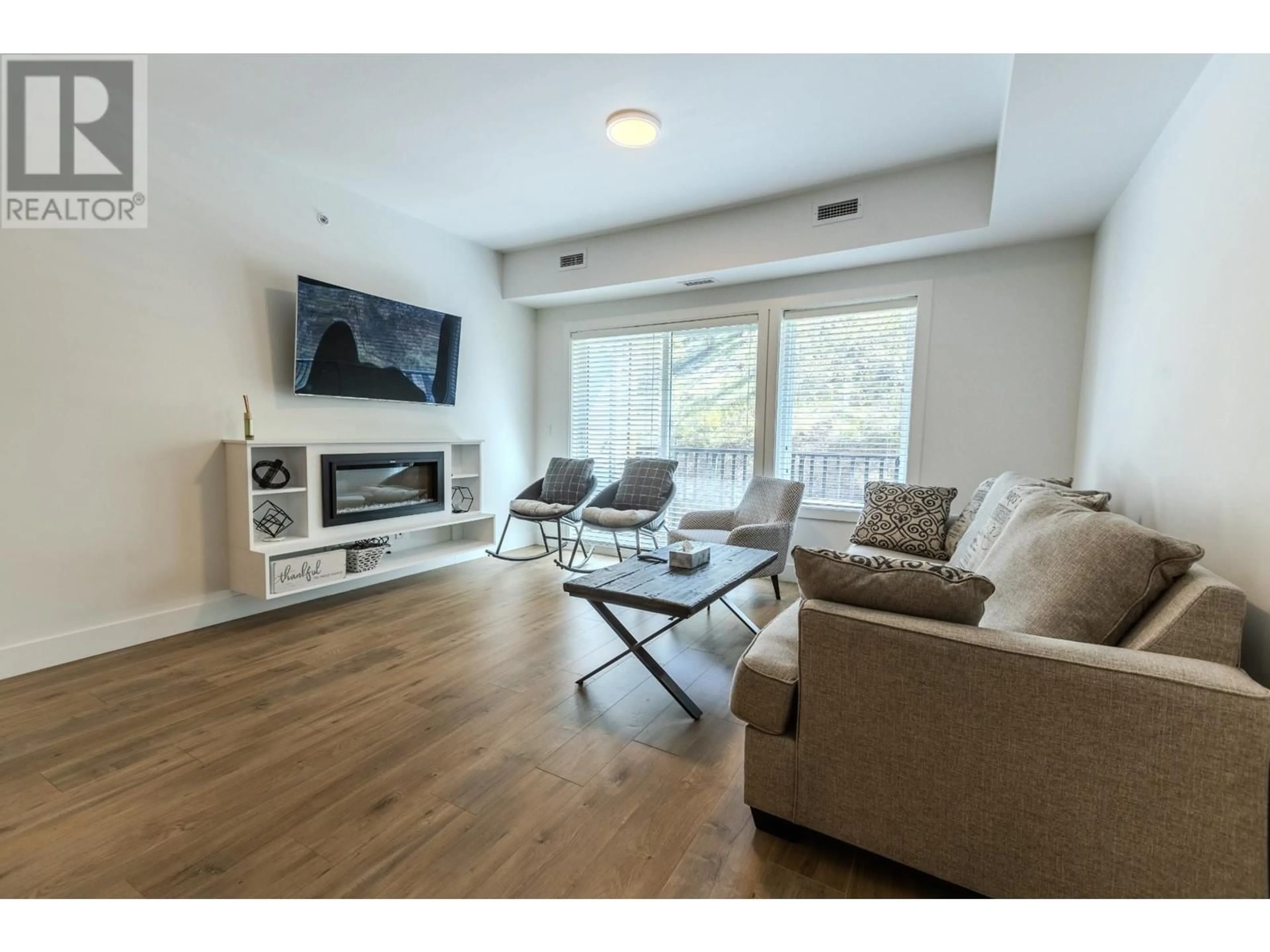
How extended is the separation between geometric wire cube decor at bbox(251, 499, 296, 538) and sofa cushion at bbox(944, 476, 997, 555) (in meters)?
3.90

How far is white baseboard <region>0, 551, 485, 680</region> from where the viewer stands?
2.49 meters

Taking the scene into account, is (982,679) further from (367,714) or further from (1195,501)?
(367,714)

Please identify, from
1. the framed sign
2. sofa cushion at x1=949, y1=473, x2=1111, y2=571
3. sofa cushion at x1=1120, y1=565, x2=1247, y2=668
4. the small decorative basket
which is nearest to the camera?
sofa cushion at x1=1120, y1=565, x2=1247, y2=668

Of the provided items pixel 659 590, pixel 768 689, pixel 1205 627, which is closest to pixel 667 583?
pixel 659 590

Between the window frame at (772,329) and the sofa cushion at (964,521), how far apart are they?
28.6 inches

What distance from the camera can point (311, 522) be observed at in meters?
3.36

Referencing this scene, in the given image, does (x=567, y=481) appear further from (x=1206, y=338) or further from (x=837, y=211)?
(x=1206, y=338)

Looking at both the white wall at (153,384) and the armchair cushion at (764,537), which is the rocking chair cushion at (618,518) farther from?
the white wall at (153,384)

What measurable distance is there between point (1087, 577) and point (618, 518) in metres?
3.06

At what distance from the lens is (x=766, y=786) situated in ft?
4.85

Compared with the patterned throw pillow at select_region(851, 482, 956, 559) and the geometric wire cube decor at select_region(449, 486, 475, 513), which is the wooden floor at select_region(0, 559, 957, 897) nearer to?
the patterned throw pillow at select_region(851, 482, 956, 559)

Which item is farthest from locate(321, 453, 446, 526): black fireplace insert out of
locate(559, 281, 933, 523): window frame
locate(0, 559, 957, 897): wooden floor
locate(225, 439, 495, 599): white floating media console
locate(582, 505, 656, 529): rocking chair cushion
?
locate(559, 281, 933, 523): window frame

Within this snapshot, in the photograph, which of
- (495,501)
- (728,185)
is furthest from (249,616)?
(728,185)
